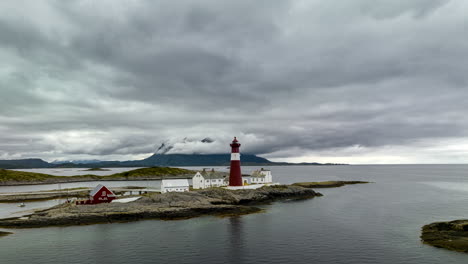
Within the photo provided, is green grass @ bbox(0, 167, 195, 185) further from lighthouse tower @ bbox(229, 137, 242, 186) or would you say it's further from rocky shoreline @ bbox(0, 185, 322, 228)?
lighthouse tower @ bbox(229, 137, 242, 186)

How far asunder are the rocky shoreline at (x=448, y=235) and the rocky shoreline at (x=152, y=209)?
98.8ft

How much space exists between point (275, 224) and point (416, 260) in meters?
21.4

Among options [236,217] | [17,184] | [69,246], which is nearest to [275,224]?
[236,217]

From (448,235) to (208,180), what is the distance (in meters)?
60.8

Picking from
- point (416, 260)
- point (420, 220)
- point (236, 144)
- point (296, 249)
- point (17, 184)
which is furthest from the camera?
point (17, 184)

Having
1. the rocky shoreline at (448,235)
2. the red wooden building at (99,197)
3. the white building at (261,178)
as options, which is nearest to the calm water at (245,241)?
the rocky shoreline at (448,235)

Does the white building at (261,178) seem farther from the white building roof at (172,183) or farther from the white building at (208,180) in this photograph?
the white building roof at (172,183)

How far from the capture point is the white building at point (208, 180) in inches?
3425

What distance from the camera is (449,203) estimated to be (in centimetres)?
7338

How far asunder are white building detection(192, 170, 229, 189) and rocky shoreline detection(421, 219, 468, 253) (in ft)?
182

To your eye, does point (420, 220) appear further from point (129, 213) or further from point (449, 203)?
point (129, 213)

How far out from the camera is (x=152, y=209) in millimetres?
57188

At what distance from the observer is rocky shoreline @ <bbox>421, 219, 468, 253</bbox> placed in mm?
35312

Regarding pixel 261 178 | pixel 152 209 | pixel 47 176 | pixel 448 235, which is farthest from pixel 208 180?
pixel 47 176
